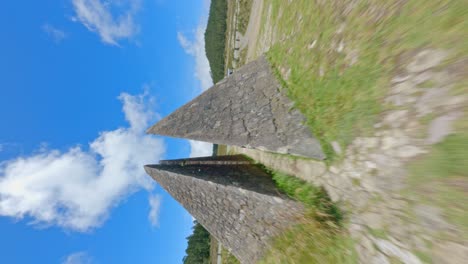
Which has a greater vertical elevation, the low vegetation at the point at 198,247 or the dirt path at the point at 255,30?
the dirt path at the point at 255,30

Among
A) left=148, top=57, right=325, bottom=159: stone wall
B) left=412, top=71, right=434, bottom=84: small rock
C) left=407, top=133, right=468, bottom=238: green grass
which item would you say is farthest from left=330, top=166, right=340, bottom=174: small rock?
left=412, top=71, right=434, bottom=84: small rock

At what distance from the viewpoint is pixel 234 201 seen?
443cm

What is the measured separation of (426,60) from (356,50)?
857 mm

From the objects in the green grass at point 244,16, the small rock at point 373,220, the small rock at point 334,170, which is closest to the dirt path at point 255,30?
the green grass at point 244,16

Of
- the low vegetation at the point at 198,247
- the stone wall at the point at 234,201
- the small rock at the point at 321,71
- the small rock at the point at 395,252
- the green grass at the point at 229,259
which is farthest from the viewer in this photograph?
the low vegetation at the point at 198,247

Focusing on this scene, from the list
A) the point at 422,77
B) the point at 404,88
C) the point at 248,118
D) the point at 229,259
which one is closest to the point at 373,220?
the point at 404,88

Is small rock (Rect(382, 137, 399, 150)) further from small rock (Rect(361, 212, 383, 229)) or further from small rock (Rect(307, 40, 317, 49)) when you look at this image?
small rock (Rect(307, 40, 317, 49))

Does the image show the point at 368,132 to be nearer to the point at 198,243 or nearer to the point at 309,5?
the point at 309,5

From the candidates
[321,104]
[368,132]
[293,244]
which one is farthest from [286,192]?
[368,132]

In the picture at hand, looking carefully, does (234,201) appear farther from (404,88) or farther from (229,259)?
(229,259)

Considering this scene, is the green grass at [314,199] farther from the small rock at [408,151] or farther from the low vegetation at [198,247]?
the low vegetation at [198,247]

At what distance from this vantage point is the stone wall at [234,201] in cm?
387

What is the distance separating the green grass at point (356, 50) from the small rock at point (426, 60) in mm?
52

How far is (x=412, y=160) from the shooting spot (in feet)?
6.34
